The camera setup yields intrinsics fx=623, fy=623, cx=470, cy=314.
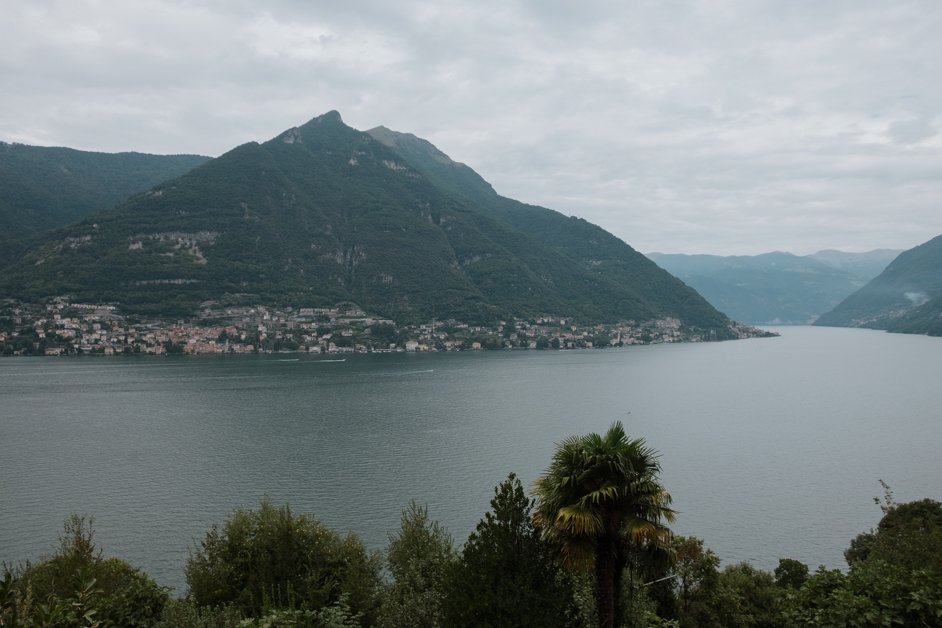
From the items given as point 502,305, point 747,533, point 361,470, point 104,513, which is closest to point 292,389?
point 361,470

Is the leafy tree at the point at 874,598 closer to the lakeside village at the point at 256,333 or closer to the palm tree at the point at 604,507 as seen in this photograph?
the palm tree at the point at 604,507

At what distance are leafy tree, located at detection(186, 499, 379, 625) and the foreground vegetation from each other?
44 millimetres

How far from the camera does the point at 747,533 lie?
32.4 m

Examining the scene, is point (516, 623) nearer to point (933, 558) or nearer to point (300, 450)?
point (933, 558)

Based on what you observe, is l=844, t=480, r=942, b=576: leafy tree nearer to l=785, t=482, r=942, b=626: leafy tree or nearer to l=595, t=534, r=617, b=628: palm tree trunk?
l=785, t=482, r=942, b=626: leafy tree

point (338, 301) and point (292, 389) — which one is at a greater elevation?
point (338, 301)

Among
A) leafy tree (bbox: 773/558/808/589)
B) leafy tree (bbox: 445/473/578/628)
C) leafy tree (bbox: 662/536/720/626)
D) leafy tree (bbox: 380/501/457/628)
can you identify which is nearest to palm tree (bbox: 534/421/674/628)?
leafy tree (bbox: 445/473/578/628)

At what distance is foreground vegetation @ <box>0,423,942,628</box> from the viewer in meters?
9.80

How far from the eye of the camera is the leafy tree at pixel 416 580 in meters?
14.4

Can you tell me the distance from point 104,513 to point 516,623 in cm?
3346

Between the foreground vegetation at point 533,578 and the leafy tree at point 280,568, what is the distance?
4cm

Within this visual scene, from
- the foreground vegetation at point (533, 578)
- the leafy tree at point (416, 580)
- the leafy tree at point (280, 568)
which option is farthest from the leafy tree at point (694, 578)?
the leafy tree at point (280, 568)

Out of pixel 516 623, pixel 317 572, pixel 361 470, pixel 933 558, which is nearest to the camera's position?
pixel 516 623

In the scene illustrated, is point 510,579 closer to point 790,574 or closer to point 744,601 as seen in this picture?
point 744,601
